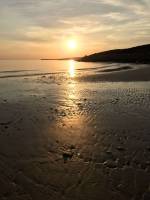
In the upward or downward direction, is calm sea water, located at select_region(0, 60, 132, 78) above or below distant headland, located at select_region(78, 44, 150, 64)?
below

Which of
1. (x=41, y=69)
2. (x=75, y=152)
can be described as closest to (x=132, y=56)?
(x=41, y=69)

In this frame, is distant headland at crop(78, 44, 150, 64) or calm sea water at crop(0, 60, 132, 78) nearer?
calm sea water at crop(0, 60, 132, 78)

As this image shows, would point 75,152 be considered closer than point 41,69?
Yes

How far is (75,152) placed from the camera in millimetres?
8164

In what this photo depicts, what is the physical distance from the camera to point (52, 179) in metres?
6.56

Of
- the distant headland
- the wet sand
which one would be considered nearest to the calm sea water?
the distant headland

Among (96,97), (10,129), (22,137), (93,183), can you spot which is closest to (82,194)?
(93,183)

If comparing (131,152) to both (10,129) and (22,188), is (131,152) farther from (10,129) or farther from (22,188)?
(10,129)

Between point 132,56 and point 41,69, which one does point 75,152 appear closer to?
point 41,69

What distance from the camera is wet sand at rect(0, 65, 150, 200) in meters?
6.12

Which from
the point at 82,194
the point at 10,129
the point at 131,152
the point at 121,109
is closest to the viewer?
the point at 82,194

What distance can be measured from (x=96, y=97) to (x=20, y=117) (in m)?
6.45

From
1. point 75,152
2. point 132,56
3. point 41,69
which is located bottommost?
point 75,152

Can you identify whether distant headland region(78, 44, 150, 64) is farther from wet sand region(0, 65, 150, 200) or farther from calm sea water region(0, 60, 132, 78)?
wet sand region(0, 65, 150, 200)
